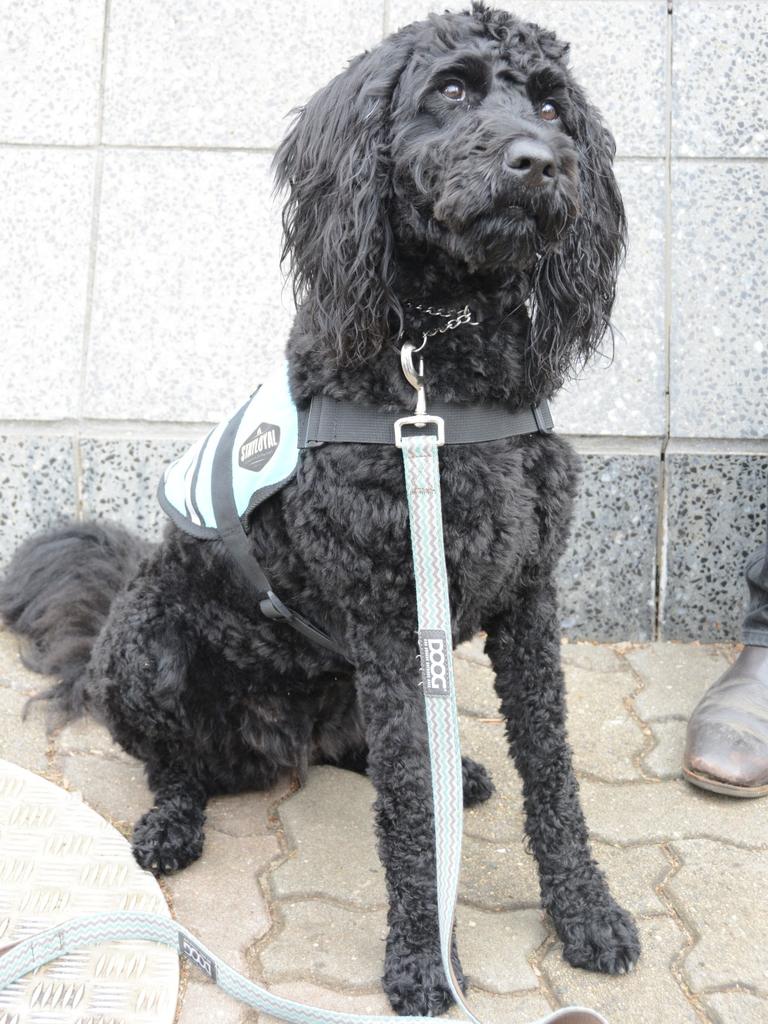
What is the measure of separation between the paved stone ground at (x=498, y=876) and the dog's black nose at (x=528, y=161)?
4.84 ft

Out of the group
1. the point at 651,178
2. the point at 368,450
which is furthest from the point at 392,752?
the point at 651,178

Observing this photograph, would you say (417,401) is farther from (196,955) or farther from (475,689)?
(475,689)

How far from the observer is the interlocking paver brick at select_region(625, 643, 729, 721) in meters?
3.00

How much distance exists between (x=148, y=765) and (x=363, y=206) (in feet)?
4.93

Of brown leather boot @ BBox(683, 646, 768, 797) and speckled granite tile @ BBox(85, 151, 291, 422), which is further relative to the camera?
speckled granite tile @ BBox(85, 151, 291, 422)

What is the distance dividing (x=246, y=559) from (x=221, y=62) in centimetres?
203

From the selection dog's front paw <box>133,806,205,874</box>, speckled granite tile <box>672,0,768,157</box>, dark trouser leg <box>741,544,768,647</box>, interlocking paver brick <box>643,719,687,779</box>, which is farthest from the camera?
speckled granite tile <box>672,0,768,157</box>

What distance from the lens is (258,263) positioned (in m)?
3.39

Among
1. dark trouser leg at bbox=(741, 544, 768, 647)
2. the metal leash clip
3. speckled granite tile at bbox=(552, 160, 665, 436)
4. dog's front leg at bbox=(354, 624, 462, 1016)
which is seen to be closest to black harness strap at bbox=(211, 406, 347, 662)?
dog's front leg at bbox=(354, 624, 462, 1016)

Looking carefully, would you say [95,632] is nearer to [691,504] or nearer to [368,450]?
[368,450]

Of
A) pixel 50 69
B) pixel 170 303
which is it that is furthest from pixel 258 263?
pixel 50 69

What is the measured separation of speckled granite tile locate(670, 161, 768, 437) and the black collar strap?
4.90ft

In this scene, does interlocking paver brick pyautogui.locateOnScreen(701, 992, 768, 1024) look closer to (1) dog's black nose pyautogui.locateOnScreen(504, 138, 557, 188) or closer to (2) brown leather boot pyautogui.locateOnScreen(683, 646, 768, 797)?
(2) brown leather boot pyautogui.locateOnScreen(683, 646, 768, 797)

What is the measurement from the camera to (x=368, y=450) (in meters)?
1.86
